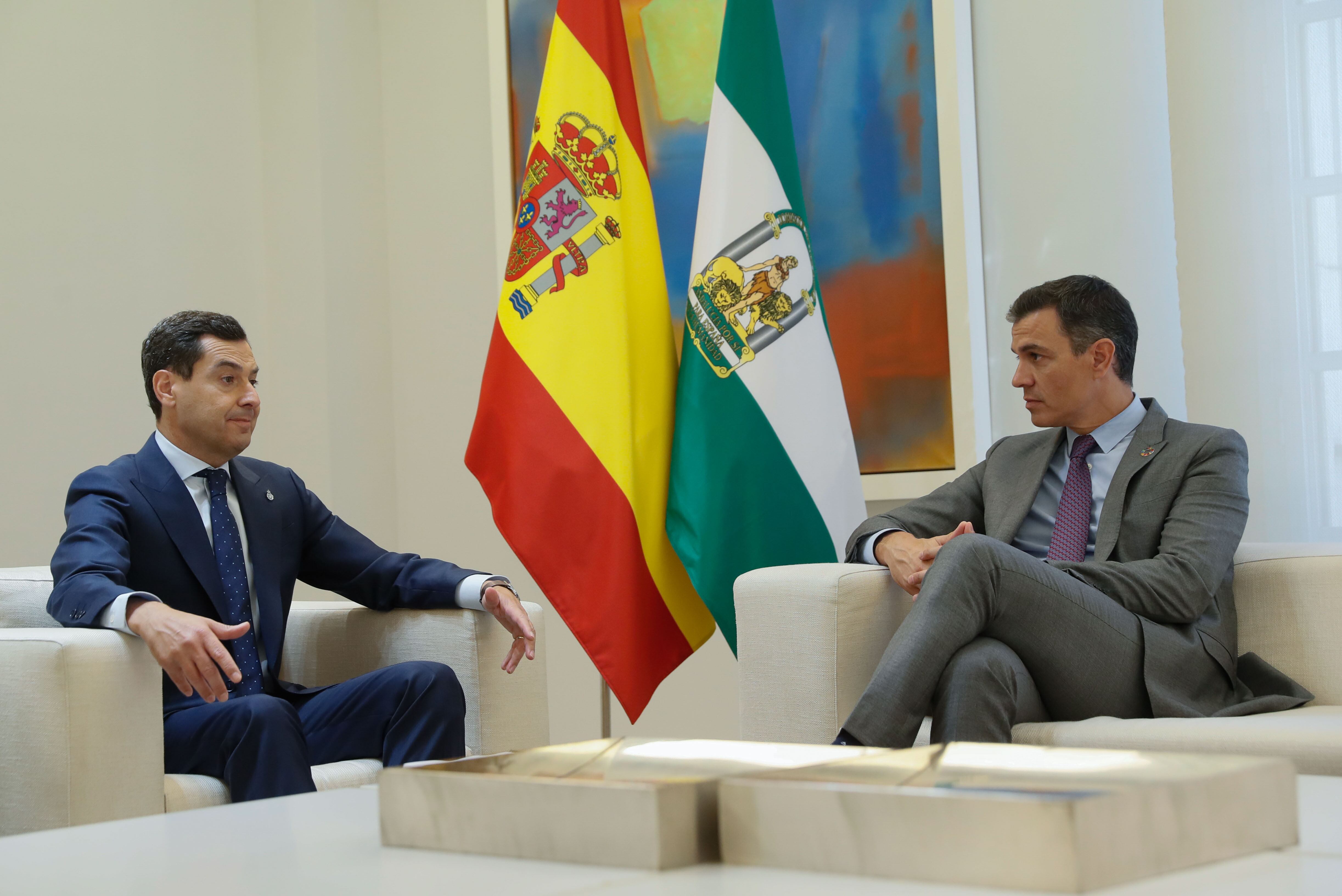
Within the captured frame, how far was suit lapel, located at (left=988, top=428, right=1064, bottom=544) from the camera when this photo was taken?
2674 millimetres

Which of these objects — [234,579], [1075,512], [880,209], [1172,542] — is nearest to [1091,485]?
[1075,512]

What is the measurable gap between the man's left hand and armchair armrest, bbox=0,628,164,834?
0.69m

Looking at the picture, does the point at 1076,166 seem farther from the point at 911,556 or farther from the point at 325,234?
the point at 325,234

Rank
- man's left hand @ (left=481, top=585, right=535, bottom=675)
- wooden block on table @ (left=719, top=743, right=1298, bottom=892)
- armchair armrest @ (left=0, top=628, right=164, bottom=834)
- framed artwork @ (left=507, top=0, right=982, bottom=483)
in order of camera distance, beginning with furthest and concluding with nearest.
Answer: framed artwork @ (left=507, top=0, right=982, bottom=483) → man's left hand @ (left=481, top=585, right=535, bottom=675) → armchair armrest @ (left=0, top=628, right=164, bottom=834) → wooden block on table @ (left=719, top=743, right=1298, bottom=892)

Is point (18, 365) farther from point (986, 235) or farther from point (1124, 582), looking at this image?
point (1124, 582)

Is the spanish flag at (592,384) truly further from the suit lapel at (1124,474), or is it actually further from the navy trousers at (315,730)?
the suit lapel at (1124,474)

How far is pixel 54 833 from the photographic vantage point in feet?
3.65

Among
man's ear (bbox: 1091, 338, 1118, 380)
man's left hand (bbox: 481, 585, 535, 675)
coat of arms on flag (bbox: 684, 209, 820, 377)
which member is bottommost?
man's left hand (bbox: 481, 585, 535, 675)

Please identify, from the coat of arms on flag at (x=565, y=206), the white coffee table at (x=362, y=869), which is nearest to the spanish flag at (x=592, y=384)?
the coat of arms on flag at (x=565, y=206)

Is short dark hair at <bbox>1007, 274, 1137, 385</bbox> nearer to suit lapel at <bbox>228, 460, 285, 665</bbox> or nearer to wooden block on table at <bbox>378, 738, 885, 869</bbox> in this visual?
suit lapel at <bbox>228, 460, 285, 665</bbox>

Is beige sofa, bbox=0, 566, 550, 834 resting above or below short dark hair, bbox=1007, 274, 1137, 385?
below

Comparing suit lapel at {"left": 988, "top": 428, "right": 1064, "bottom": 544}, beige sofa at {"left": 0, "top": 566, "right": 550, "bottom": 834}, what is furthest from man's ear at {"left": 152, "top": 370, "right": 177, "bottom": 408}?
suit lapel at {"left": 988, "top": 428, "right": 1064, "bottom": 544}

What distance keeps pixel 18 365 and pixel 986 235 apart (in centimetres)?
277

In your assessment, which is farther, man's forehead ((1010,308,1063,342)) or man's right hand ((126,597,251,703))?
man's forehead ((1010,308,1063,342))
